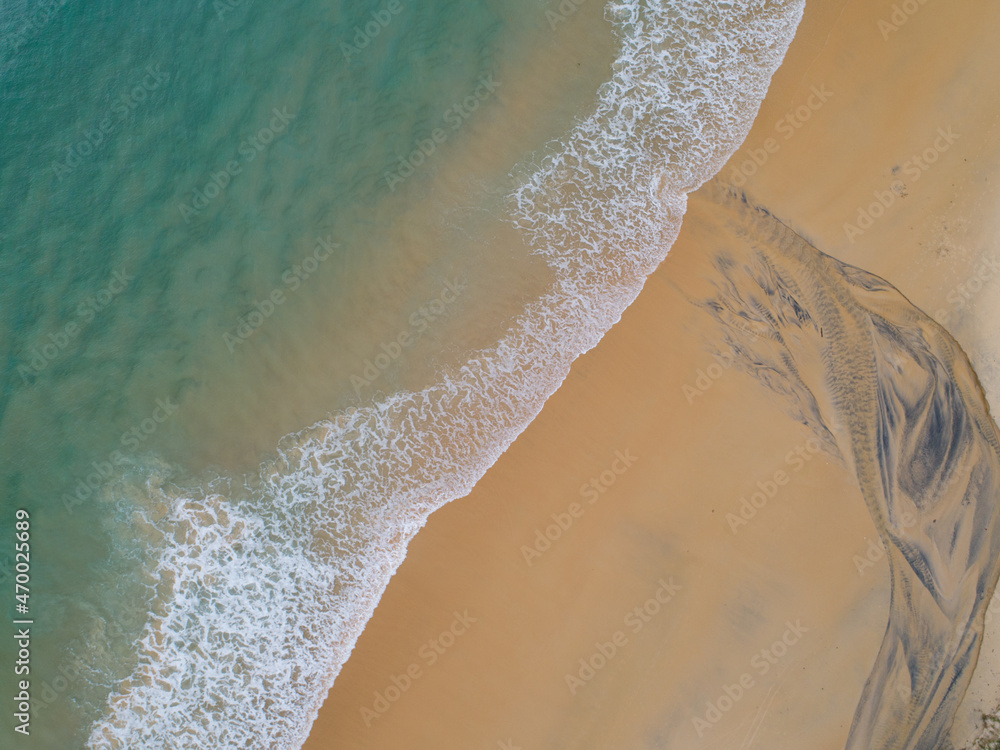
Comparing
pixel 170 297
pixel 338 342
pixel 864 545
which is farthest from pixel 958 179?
pixel 170 297

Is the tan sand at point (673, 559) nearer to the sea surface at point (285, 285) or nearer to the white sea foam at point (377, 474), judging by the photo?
the white sea foam at point (377, 474)

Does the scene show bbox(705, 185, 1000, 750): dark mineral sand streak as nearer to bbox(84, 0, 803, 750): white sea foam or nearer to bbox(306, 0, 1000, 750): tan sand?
bbox(306, 0, 1000, 750): tan sand

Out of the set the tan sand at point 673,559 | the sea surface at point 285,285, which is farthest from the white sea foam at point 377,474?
the tan sand at point 673,559

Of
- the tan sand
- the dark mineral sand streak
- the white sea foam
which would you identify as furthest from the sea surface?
the dark mineral sand streak

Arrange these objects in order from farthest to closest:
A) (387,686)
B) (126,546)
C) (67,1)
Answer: (67,1) < (126,546) < (387,686)

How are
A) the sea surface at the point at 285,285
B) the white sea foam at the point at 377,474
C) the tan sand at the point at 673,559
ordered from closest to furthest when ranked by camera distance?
the tan sand at the point at 673,559 → the white sea foam at the point at 377,474 → the sea surface at the point at 285,285

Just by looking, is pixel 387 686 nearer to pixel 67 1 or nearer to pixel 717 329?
pixel 717 329
